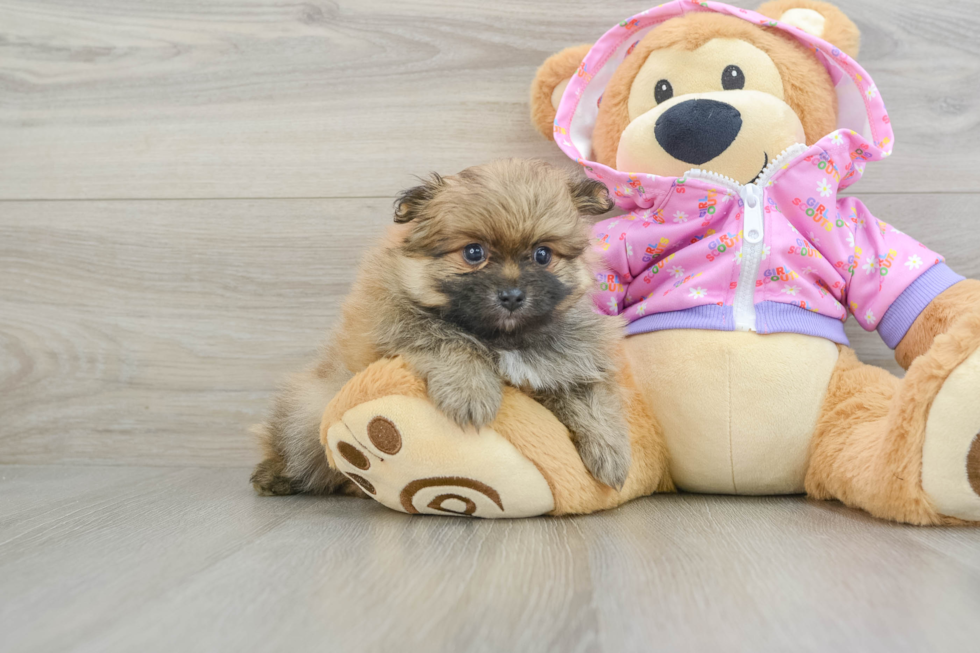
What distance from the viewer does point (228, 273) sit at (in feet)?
5.88

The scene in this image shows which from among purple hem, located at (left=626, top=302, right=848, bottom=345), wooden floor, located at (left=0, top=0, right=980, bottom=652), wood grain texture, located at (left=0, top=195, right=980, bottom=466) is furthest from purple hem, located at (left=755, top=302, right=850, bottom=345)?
wood grain texture, located at (left=0, top=195, right=980, bottom=466)

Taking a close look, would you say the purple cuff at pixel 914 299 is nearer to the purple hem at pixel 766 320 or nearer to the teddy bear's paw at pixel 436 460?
the purple hem at pixel 766 320

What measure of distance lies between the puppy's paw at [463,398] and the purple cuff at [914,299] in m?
0.84

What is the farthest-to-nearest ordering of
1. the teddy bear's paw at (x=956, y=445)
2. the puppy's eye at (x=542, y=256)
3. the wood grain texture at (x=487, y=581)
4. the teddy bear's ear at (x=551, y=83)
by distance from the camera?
the teddy bear's ear at (x=551, y=83) < the puppy's eye at (x=542, y=256) < the teddy bear's paw at (x=956, y=445) < the wood grain texture at (x=487, y=581)

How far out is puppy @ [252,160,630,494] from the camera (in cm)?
110

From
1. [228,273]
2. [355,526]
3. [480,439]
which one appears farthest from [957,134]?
[228,273]

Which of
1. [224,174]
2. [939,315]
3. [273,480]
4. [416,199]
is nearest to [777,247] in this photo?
[939,315]

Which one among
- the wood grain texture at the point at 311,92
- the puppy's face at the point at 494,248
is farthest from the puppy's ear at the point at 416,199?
the wood grain texture at the point at 311,92

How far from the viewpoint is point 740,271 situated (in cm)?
135

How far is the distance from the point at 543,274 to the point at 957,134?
121 cm

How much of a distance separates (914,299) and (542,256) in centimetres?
76

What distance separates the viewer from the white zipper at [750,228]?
4.41 ft

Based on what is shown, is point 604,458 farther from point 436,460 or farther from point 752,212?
point 752,212

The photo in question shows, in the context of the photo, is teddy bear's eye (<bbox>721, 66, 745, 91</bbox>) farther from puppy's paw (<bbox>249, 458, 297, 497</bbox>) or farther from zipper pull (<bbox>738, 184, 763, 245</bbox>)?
puppy's paw (<bbox>249, 458, 297, 497</bbox>)
